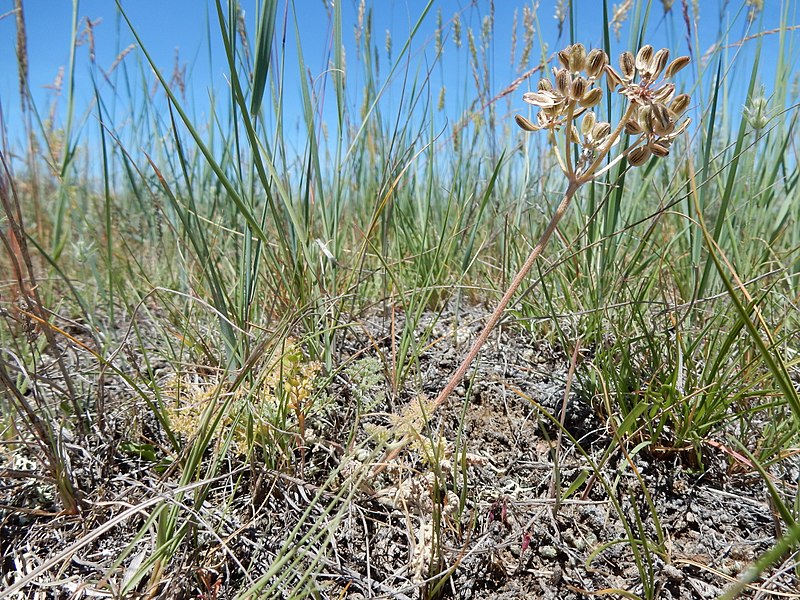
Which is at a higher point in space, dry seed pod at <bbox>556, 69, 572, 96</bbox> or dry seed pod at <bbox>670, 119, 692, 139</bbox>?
dry seed pod at <bbox>556, 69, 572, 96</bbox>

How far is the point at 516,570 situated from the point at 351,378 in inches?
20.0

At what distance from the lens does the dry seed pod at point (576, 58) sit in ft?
2.39

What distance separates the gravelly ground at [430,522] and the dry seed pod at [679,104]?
21.2 inches

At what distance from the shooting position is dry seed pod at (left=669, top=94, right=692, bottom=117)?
27.6 inches

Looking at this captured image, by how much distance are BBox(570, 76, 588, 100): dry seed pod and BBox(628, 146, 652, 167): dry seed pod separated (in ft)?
0.40

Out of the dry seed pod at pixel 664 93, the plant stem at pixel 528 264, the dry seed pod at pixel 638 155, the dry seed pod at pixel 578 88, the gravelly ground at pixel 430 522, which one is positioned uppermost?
the dry seed pod at pixel 578 88

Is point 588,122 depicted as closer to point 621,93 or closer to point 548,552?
point 621,93

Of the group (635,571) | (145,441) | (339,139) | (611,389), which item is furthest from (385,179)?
(635,571)

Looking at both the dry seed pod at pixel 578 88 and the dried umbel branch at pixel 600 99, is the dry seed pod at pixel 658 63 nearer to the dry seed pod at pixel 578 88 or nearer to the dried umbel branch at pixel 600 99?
the dried umbel branch at pixel 600 99

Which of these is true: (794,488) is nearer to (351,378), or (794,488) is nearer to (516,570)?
(516,570)

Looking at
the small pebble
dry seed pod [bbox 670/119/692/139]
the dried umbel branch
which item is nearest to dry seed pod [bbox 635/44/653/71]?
the dried umbel branch

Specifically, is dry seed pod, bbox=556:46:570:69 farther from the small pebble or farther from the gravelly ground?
the small pebble

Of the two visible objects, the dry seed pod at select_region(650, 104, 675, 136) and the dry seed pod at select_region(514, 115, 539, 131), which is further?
the dry seed pod at select_region(514, 115, 539, 131)

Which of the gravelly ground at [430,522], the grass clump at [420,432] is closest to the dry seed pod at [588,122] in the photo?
the grass clump at [420,432]
